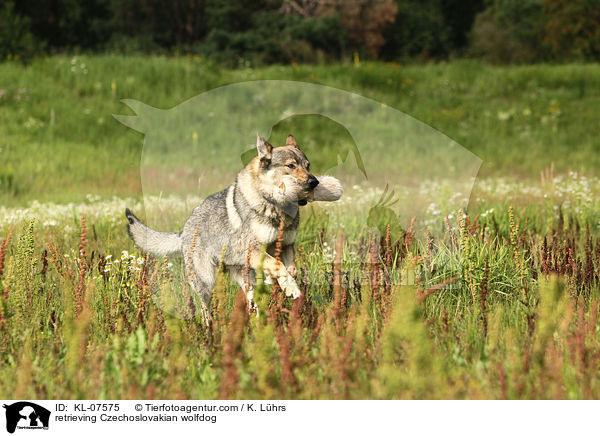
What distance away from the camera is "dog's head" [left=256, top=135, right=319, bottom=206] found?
351 cm

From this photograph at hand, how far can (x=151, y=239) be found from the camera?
4578 millimetres

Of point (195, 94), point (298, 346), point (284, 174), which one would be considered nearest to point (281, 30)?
point (195, 94)

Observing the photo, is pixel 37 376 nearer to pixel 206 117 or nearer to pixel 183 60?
pixel 206 117

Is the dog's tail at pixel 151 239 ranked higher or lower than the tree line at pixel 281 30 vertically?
lower

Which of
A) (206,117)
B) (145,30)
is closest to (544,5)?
(145,30)

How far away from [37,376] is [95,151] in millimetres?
10183

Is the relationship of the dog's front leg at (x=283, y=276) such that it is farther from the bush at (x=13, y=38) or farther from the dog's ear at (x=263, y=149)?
the bush at (x=13, y=38)

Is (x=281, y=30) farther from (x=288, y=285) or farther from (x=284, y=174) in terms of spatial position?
(x=288, y=285)

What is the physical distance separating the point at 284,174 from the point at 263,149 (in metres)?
0.21
